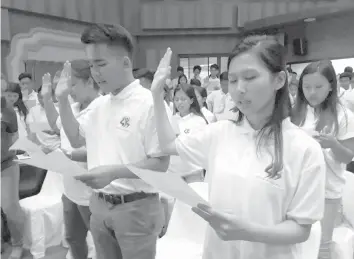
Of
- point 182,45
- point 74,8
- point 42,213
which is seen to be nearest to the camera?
point 42,213

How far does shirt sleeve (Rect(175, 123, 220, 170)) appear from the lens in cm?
119

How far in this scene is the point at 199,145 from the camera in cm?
120

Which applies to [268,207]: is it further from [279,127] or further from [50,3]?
[50,3]

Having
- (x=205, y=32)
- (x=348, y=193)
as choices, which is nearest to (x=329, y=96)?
(x=348, y=193)

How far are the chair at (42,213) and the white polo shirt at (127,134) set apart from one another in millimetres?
1839

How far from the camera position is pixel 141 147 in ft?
5.32

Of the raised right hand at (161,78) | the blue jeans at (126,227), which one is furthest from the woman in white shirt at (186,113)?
the raised right hand at (161,78)

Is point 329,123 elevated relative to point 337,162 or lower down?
elevated

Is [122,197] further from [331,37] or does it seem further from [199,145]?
[331,37]

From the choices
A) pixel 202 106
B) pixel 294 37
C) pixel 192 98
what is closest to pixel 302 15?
pixel 294 37

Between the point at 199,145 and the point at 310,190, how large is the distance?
1.10 feet

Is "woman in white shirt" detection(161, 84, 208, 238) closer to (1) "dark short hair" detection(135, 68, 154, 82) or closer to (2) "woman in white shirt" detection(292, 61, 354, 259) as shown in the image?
(1) "dark short hair" detection(135, 68, 154, 82)

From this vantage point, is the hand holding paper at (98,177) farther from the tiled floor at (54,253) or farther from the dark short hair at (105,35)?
the tiled floor at (54,253)

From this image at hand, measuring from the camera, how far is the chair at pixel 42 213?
10.9 feet
